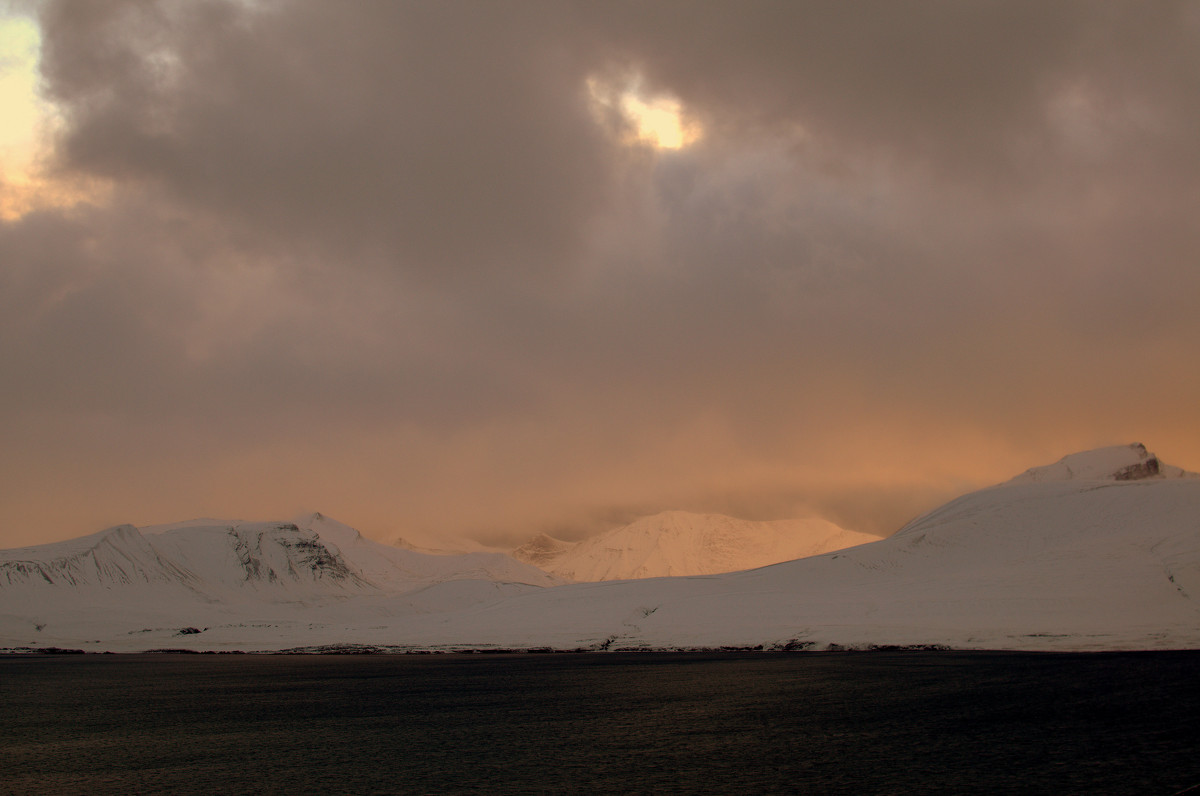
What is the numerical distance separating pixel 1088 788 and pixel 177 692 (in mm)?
76515

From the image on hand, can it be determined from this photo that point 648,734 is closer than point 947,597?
Yes

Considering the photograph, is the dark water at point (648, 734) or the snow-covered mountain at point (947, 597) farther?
the snow-covered mountain at point (947, 597)

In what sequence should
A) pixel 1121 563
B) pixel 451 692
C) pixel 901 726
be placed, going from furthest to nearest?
pixel 1121 563 < pixel 451 692 < pixel 901 726

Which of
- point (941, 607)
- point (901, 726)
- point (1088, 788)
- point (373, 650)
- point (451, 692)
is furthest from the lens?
point (373, 650)

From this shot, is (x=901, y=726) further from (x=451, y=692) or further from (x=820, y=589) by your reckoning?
(x=820, y=589)

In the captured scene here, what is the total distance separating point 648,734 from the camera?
4481 centimetres

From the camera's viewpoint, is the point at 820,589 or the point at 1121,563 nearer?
the point at 1121,563

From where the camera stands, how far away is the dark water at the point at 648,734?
110 feet

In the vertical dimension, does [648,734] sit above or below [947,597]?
below

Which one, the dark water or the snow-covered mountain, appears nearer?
the dark water

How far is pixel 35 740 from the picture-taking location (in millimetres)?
46844

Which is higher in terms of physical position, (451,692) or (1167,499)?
(1167,499)

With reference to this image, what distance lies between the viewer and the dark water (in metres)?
33.5

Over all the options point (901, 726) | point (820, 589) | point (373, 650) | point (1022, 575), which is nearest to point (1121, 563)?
point (1022, 575)
